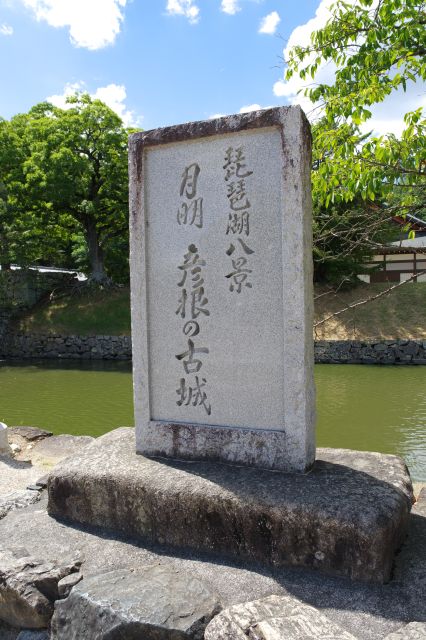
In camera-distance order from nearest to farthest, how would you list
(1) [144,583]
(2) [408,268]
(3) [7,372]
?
(1) [144,583]
(3) [7,372]
(2) [408,268]

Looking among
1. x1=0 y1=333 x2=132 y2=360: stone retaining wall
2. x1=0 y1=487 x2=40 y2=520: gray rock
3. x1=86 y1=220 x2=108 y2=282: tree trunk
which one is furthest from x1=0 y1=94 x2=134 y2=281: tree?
x1=0 y1=487 x2=40 y2=520: gray rock

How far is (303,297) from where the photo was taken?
2.69m

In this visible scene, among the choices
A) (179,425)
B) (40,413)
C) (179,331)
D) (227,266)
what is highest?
(227,266)

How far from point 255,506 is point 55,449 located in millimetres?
3449

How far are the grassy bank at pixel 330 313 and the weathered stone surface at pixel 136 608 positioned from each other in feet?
41.0

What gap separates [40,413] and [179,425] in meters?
6.05

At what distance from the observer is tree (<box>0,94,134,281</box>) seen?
15500mm

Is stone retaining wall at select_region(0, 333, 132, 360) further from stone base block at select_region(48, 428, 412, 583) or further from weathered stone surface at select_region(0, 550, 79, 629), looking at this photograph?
weathered stone surface at select_region(0, 550, 79, 629)

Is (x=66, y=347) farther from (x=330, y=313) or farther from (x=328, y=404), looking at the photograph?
(x=328, y=404)

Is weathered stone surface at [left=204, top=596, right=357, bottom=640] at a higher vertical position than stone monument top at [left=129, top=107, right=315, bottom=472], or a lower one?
lower

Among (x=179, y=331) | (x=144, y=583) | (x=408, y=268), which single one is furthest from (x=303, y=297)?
(x=408, y=268)

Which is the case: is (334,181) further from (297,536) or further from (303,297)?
(297,536)

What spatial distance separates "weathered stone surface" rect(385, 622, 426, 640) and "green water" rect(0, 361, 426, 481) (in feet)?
12.3

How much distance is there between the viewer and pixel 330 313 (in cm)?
1597
